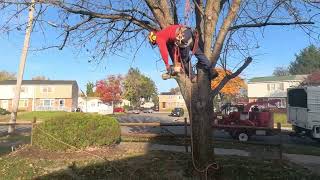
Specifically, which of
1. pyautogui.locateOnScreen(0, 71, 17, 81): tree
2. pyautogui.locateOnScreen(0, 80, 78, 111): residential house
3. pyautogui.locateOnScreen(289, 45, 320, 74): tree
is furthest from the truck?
pyautogui.locateOnScreen(0, 71, 17, 81): tree

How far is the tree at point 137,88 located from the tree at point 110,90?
3.50 m

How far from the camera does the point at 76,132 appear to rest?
46.6 feet

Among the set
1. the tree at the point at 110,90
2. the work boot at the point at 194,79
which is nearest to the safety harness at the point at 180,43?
the work boot at the point at 194,79

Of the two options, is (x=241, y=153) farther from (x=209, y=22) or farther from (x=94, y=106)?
(x=94, y=106)

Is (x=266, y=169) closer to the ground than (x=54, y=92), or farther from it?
closer to the ground

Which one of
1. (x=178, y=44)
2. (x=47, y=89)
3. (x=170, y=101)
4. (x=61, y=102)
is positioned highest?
(x=47, y=89)

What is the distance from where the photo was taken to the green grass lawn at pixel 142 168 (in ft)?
32.1

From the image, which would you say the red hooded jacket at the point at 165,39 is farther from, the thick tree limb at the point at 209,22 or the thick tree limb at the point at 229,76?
the thick tree limb at the point at 229,76

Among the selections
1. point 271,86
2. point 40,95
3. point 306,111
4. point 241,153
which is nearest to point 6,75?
point 40,95

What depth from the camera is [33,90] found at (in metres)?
88.0

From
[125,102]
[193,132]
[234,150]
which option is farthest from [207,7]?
[125,102]

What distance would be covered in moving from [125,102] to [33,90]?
3221 cm

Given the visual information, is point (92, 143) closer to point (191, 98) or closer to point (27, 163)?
point (27, 163)

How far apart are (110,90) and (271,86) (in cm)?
3581
